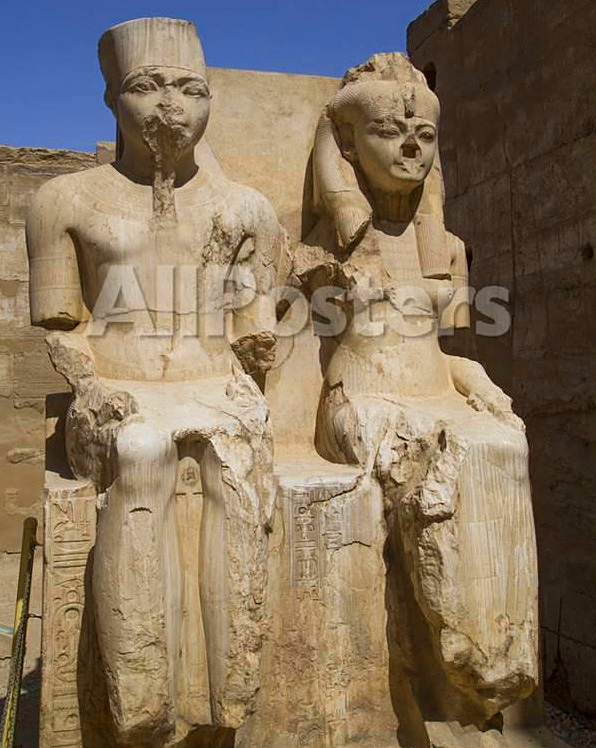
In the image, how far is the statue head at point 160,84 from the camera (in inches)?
122

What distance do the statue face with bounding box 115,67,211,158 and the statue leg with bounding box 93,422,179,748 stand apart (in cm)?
107

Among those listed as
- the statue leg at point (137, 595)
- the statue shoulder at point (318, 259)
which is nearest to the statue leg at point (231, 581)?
the statue leg at point (137, 595)

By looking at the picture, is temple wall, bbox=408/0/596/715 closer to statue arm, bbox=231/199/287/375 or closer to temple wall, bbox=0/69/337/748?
statue arm, bbox=231/199/287/375

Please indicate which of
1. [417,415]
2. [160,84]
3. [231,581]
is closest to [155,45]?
[160,84]

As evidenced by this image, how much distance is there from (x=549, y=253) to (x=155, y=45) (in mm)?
2797

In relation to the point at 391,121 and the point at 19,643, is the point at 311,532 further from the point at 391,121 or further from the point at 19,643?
the point at 391,121

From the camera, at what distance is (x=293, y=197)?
12.6 feet

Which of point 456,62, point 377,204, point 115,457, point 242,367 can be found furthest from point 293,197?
point 456,62

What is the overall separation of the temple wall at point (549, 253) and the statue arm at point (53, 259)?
5.89ft

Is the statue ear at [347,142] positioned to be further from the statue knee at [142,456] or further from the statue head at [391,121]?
the statue knee at [142,456]

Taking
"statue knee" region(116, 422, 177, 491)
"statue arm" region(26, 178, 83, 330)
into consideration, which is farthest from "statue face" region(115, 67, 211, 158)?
"statue knee" region(116, 422, 177, 491)

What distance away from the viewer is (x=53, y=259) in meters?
3.16

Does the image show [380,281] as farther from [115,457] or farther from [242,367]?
[115,457]

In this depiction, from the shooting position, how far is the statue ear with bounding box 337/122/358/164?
3.62 metres
